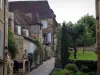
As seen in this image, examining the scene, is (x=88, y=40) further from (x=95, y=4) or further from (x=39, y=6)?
(x=95, y=4)

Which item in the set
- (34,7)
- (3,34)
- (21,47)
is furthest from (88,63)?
(34,7)

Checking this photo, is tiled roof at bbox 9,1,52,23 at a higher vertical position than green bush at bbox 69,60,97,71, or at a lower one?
higher

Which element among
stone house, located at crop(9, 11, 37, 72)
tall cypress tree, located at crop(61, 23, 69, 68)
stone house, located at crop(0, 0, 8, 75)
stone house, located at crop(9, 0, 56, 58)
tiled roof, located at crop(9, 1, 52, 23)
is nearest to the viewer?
stone house, located at crop(0, 0, 8, 75)

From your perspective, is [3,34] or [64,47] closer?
[3,34]

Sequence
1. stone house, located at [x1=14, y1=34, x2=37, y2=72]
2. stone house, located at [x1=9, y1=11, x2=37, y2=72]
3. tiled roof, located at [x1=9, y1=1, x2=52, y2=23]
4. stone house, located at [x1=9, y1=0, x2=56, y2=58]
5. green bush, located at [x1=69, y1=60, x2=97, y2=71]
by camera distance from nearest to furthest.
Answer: stone house, located at [x1=9, y1=11, x2=37, y2=72]
stone house, located at [x1=14, y1=34, x2=37, y2=72]
green bush, located at [x1=69, y1=60, x2=97, y2=71]
tiled roof, located at [x1=9, y1=1, x2=52, y2=23]
stone house, located at [x1=9, y1=0, x2=56, y2=58]

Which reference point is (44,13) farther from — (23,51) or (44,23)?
(23,51)

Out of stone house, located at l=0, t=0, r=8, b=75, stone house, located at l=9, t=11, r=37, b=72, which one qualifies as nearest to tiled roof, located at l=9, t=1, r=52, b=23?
stone house, located at l=9, t=11, r=37, b=72

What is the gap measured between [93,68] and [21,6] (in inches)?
1526

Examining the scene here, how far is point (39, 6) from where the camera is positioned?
81312 millimetres

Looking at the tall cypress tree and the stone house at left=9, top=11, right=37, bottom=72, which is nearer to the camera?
the stone house at left=9, top=11, right=37, bottom=72

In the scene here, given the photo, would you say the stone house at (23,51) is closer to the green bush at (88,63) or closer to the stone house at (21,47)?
the stone house at (21,47)

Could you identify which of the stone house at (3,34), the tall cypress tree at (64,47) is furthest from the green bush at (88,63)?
the stone house at (3,34)

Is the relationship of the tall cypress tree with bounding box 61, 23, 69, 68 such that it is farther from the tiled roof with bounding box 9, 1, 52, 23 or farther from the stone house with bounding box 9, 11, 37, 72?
the tiled roof with bounding box 9, 1, 52, 23

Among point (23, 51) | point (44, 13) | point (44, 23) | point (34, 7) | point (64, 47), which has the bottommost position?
point (23, 51)
